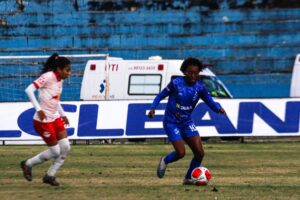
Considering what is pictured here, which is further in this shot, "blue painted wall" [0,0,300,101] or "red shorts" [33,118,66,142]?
"blue painted wall" [0,0,300,101]

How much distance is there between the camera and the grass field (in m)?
13.8

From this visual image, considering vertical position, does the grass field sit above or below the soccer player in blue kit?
below

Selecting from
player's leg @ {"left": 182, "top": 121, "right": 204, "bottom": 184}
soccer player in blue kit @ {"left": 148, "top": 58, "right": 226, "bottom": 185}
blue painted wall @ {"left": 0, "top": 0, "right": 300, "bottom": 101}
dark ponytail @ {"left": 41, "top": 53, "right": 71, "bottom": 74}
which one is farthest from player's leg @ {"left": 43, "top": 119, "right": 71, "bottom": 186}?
blue painted wall @ {"left": 0, "top": 0, "right": 300, "bottom": 101}

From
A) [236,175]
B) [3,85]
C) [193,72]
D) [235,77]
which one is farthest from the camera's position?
[235,77]

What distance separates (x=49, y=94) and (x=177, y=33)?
28.1 m

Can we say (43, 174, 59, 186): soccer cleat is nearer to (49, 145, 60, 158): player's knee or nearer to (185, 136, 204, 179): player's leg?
(49, 145, 60, 158): player's knee

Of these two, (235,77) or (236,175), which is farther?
(235,77)

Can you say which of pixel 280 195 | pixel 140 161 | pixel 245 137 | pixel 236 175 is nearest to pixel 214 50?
pixel 245 137

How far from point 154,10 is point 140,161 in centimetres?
2326

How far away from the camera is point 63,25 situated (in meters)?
42.7

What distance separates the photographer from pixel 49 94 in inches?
584

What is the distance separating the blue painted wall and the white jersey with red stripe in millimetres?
23783

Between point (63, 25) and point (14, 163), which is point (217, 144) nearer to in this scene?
point (14, 163)

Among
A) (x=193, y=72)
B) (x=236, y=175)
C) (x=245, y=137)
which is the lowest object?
(x=245, y=137)
